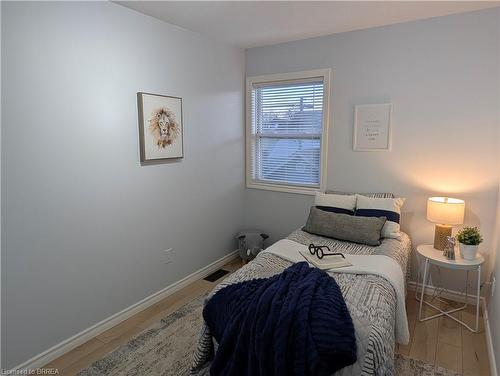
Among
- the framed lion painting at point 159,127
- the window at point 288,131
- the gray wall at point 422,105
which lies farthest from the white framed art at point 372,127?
the framed lion painting at point 159,127

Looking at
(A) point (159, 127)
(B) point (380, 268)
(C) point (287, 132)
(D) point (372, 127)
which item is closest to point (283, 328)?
(B) point (380, 268)

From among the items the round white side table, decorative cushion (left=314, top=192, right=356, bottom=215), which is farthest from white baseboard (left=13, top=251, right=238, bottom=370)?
the round white side table

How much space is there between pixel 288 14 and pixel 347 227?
1.82m

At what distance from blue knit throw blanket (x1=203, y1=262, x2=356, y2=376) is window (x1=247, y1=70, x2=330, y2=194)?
1867 millimetres

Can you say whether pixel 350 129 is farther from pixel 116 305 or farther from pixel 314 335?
pixel 116 305

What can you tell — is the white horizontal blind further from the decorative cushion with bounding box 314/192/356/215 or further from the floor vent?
the floor vent

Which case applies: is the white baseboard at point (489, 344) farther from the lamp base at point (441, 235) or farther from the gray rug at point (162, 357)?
the lamp base at point (441, 235)

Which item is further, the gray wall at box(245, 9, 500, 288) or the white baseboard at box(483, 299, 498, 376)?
the gray wall at box(245, 9, 500, 288)

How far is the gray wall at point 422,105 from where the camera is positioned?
2.61 metres

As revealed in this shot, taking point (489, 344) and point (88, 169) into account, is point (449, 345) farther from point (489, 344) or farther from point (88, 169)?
point (88, 169)

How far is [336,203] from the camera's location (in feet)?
10.0

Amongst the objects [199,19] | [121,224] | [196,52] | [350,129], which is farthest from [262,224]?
[199,19]

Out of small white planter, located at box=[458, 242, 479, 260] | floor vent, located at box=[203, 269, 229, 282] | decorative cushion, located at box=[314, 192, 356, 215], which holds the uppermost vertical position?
decorative cushion, located at box=[314, 192, 356, 215]

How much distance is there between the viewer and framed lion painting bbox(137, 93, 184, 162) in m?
2.60
